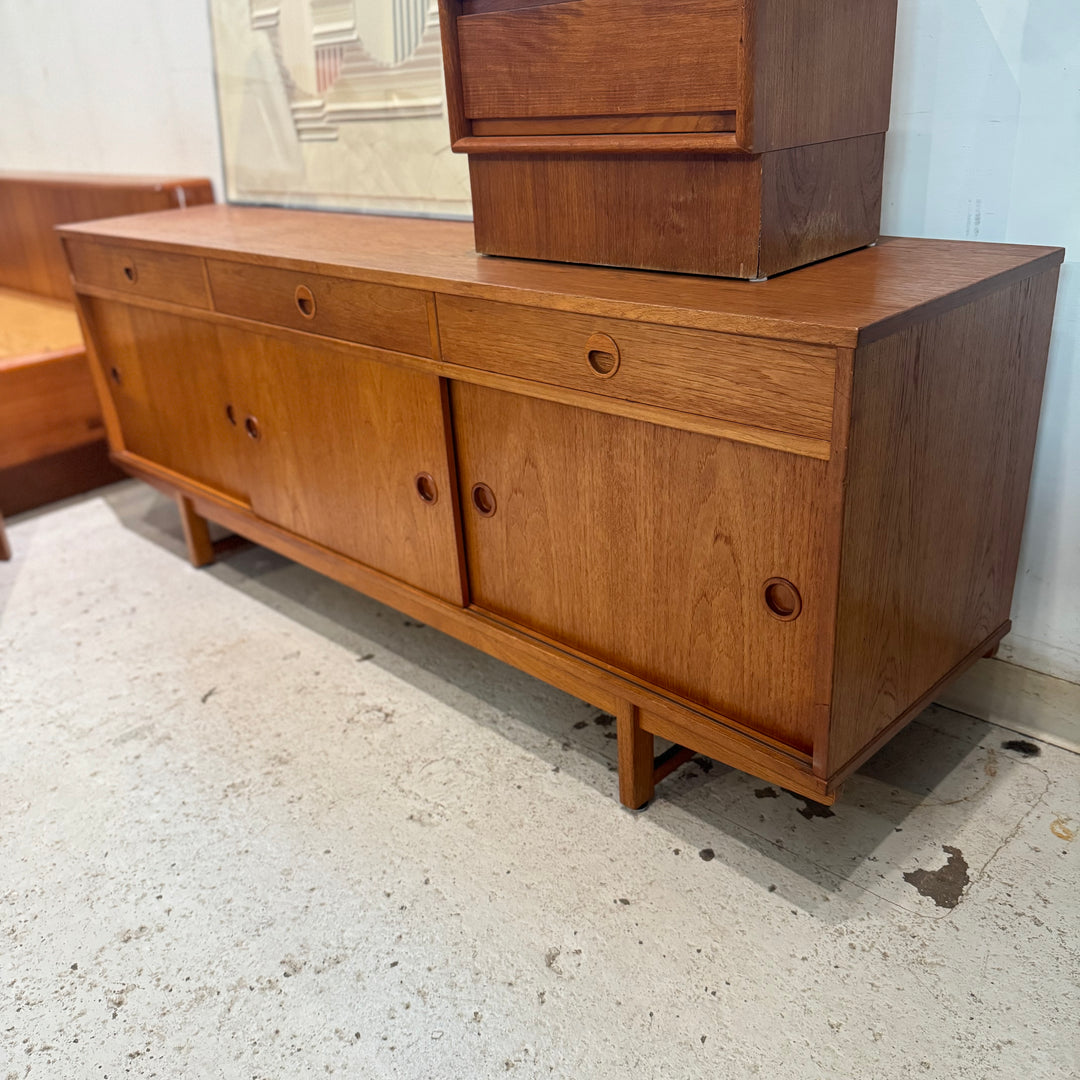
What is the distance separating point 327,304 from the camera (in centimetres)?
188

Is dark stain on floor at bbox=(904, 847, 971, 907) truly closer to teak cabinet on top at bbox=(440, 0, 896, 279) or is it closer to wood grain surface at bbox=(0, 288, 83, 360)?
teak cabinet on top at bbox=(440, 0, 896, 279)

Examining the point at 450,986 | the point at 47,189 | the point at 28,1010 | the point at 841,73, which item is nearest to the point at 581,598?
the point at 450,986

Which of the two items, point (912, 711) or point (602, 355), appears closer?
point (602, 355)

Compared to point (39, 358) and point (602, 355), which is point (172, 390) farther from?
point (602, 355)

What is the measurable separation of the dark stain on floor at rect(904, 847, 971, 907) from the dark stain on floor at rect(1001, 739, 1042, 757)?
317 millimetres

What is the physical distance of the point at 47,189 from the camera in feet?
11.6

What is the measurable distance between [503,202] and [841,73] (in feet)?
1.88

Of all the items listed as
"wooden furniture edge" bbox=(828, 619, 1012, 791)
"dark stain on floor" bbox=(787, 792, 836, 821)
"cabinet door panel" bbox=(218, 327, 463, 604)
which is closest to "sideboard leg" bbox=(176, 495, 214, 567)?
"cabinet door panel" bbox=(218, 327, 463, 604)

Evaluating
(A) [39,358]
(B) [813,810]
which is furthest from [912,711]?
(A) [39,358]

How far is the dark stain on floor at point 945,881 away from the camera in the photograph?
4.83ft

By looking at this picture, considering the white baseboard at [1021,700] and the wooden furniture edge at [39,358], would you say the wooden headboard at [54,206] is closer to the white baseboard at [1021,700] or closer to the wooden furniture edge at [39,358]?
the wooden furniture edge at [39,358]

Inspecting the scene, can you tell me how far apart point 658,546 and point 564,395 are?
10.6 inches

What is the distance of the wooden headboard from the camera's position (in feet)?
10.2

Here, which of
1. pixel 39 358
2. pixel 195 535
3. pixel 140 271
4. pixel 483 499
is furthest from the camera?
pixel 39 358
